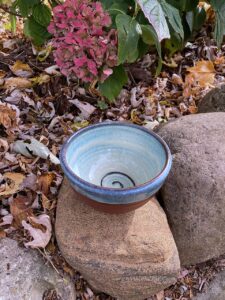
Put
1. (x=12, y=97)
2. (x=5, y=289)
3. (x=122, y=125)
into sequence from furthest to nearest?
(x=12, y=97)
(x=122, y=125)
(x=5, y=289)

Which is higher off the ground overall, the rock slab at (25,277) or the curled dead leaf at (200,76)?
the curled dead leaf at (200,76)

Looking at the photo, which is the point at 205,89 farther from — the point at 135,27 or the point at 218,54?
the point at 135,27

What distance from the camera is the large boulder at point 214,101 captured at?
6.32ft

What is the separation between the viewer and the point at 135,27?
141 centimetres

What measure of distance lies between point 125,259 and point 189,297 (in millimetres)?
385

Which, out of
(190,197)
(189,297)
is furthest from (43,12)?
(189,297)

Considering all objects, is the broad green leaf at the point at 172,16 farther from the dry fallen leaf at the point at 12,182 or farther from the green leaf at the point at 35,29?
the dry fallen leaf at the point at 12,182

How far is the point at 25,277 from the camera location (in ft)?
4.54

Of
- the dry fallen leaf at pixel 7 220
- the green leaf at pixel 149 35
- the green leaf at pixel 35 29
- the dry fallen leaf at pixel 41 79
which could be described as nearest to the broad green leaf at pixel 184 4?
the green leaf at pixel 149 35

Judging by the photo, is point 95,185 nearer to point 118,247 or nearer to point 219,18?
point 118,247

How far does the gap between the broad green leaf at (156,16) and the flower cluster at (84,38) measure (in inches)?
7.5

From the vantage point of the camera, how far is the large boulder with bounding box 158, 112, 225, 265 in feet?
5.01

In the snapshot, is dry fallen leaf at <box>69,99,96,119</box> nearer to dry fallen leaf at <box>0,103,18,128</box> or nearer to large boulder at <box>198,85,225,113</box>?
dry fallen leaf at <box>0,103,18,128</box>

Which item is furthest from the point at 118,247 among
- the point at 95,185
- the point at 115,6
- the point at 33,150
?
the point at 115,6
